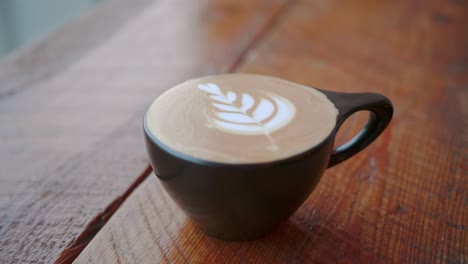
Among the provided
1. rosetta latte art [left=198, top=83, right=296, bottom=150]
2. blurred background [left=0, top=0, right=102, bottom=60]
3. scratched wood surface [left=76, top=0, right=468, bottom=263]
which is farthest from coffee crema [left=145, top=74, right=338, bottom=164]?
blurred background [left=0, top=0, right=102, bottom=60]

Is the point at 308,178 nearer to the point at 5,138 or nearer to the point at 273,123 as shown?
the point at 273,123

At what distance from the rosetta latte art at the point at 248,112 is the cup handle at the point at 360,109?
5cm

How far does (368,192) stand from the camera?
22.0 inches

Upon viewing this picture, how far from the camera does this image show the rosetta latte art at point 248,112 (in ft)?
1.41

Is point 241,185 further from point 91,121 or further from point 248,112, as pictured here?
point 91,121

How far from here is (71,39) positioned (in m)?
1.00

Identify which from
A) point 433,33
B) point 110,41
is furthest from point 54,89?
point 433,33

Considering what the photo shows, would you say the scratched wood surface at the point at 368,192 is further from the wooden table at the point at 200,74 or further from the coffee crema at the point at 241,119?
the coffee crema at the point at 241,119

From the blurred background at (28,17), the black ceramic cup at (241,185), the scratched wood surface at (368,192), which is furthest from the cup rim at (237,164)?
the blurred background at (28,17)

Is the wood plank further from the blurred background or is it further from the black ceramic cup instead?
the blurred background

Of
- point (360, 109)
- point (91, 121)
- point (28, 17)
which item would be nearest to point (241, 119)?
point (360, 109)

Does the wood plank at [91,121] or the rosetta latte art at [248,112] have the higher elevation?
the rosetta latte art at [248,112]

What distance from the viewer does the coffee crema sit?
0.39m

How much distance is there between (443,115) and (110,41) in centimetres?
74
